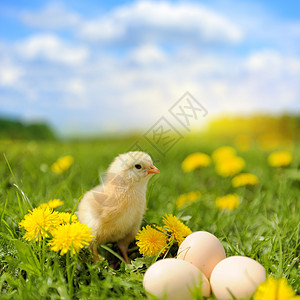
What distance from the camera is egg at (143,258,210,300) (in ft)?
4.39

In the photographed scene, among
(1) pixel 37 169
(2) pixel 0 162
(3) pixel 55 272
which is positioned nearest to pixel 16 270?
(3) pixel 55 272

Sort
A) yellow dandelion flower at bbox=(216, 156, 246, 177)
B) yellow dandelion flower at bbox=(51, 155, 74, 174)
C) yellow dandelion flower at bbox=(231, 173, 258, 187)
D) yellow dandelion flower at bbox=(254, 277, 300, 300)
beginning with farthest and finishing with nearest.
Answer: yellow dandelion flower at bbox=(216, 156, 246, 177) → yellow dandelion flower at bbox=(231, 173, 258, 187) → yellow dandelion flower at bbox=(51, 155, 74, 174) → yellow dandelion flower at bbox=(254, 277, 300, 300)

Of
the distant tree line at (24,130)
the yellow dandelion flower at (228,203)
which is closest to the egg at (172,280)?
the yellow dandelion flower at (228,203)

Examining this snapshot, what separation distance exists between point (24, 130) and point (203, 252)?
8.43 metres

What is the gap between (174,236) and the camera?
173 cm

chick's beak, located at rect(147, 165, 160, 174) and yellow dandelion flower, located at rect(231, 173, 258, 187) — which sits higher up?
chick's beak, located at rect(147, 165, 160, 174)

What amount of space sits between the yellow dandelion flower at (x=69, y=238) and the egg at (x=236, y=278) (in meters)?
0.59

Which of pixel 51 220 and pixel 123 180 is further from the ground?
pixel 123 180

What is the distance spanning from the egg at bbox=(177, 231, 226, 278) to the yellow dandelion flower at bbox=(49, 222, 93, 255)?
46cm

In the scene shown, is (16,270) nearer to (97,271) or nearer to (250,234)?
(97,271)

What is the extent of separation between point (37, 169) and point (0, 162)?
1.84 feet

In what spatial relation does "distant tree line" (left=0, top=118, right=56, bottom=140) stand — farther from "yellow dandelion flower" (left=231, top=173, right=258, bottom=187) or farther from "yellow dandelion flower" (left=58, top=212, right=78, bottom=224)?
"yellow dandelion flower" (left=58, top=212, right=78, bottom=224)

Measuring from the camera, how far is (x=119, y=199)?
5.36ft

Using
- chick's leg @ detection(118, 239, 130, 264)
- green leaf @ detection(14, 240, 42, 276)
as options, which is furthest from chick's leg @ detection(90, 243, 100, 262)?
green leaf @ detection(14, 240, 42, 276)
